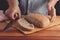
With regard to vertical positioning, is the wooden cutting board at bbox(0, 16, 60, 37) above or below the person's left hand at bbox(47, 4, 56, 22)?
below

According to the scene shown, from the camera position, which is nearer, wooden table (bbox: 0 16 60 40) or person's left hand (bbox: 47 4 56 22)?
wooden table (bbox: 0 16 60 40)

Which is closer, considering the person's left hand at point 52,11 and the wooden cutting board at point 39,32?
the wooden cutting board at point 39,32

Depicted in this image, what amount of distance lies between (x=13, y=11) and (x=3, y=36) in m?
0.19

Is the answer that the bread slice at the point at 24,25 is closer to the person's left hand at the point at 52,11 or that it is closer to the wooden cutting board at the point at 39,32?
the wooden cutting board at the point at 39,32

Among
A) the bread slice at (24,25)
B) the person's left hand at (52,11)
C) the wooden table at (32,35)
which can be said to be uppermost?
the person's left hand at (52,11)

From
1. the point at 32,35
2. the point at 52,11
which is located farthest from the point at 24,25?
the point at 52,11

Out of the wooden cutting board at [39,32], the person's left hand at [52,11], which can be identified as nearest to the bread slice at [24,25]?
the wooden cutting board at [39,32]

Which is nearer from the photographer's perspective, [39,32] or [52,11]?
[39,32]

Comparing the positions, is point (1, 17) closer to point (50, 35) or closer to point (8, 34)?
point (8, 34)

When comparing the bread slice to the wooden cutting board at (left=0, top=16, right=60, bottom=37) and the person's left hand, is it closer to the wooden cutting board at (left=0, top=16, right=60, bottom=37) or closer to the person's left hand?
the wooden cutting board at (left=0, top=16, right=60, bottom=37)

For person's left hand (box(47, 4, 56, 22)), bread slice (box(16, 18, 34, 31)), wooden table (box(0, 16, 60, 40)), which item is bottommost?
wooden table (box(0, 16, 60, 40))

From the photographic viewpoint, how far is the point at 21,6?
1335mm

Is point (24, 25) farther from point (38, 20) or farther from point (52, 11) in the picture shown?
point (52, 11)

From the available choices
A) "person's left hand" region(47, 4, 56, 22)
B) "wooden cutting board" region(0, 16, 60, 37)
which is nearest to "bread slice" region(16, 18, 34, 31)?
"wooden cutting board" region(0, 16, 60, 37)
